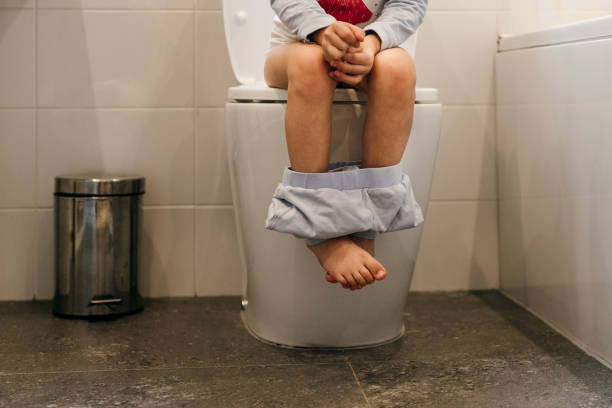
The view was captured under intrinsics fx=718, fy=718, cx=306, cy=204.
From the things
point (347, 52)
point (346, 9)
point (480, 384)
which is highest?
point (346, 9)

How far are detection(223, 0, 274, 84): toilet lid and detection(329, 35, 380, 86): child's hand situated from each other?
39 centimetres

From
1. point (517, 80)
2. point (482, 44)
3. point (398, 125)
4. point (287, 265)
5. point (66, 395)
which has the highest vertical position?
point (482, 44)

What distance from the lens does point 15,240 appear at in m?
1.59

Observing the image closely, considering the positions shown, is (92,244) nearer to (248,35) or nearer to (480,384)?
(248,35)

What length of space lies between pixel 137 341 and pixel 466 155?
846 millimetres

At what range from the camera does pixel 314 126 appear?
1081 mm

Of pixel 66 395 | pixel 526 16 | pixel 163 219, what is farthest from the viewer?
pixel 163 219

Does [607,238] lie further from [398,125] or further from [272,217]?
[272,217]

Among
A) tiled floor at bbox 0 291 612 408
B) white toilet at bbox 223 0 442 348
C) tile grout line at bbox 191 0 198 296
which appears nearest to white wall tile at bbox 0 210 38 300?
tiled floor at bbox 0 291 612 408

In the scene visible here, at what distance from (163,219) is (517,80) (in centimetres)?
83

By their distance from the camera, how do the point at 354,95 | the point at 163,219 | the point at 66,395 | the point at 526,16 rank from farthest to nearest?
the point at 163,219 → the point at 526,16 → the point at 354,95 → the point at 66,395

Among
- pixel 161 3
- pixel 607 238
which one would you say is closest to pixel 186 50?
pixel 161 3

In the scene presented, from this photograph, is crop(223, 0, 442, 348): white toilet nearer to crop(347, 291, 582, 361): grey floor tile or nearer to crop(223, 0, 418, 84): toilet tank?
crop(347, 291, 582, 361): grey floor tile

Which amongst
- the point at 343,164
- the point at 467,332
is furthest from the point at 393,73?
the point at 467,332
